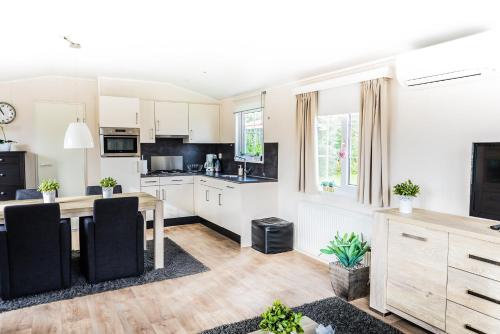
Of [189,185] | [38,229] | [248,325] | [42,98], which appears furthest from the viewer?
[189,185]

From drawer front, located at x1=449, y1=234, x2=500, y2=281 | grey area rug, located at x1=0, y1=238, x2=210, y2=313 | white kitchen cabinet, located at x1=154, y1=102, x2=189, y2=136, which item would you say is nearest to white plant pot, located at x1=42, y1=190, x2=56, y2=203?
grey area rug, located at x1=0, y1=238, x2=210, y2=313

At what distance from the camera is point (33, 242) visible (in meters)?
3.34

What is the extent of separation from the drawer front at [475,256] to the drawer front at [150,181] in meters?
4.57

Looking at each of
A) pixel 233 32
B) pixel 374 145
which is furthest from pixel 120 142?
pixel 374 145

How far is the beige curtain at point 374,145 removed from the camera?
346 cm

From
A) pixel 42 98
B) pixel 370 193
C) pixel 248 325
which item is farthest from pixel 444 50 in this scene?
pixel 42 98

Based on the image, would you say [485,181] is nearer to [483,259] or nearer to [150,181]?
[483,259]

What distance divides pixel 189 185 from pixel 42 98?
272 cm

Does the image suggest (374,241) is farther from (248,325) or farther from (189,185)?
(189,185)

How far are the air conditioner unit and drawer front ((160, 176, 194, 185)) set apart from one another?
409 cm

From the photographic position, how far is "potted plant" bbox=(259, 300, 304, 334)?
1.64 meters

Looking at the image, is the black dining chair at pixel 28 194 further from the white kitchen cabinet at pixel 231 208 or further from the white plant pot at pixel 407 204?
the white plant pot at pixel 407 204

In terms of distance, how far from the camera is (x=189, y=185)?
633cm

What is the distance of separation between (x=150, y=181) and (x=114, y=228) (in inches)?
90.6
